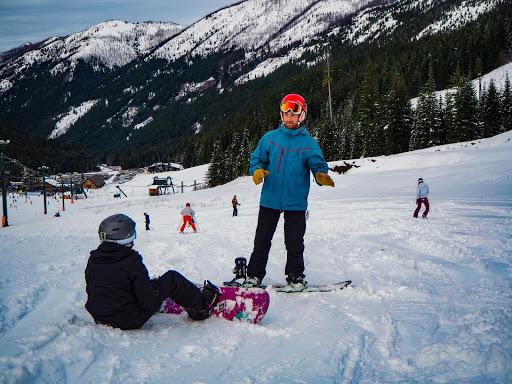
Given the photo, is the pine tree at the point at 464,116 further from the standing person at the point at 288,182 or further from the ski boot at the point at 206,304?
the ski boot at the point at 206,304

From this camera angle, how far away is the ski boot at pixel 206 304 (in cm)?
273

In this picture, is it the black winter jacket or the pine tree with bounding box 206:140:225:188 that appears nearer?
the black winter jacket

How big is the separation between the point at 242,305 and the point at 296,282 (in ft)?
3.03

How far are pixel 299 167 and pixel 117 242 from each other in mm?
2070

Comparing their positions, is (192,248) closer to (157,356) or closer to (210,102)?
(157,356)

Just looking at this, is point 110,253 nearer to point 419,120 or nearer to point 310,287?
point 310,287

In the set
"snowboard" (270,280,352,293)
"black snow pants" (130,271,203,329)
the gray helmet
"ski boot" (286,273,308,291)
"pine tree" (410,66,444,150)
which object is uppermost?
"pine tree" (410,66,444,150)

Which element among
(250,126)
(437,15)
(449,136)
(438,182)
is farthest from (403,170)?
(437,15)

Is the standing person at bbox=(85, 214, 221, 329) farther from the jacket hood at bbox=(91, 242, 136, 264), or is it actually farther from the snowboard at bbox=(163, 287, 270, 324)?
the snowboard at bbox=(163, 287, 270, 324)

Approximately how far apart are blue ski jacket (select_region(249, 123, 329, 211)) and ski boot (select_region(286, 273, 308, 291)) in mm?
809

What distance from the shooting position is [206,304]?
2.74 meters

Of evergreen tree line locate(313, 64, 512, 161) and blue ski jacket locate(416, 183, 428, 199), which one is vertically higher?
evergreen tree line locate(313, 64, 512, 161)

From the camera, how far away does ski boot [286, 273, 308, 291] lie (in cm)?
338

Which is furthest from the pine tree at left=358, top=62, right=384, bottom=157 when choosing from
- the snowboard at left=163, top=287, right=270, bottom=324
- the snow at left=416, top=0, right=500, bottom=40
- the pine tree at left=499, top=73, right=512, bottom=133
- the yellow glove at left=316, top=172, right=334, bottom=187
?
the snow at left=416, top=0, right=500, bottom=40
